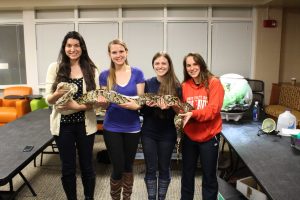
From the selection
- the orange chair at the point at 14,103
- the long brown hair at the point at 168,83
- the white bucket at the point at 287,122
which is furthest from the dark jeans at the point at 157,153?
the orange chair at the point at 14,103

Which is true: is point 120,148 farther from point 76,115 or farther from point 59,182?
point 59,182

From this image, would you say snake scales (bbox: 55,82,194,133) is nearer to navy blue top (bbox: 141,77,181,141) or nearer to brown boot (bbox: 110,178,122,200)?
navy blue top (bbox: 141,77,181,141)

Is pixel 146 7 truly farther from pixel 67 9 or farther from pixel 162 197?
pixel 162 197

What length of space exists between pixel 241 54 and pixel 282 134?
13.0 feet

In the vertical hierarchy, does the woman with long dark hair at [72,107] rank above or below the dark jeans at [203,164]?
above

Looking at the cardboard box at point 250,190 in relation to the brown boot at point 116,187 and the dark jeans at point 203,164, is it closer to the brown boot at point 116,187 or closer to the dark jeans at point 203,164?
the dark jeans at point 203,164

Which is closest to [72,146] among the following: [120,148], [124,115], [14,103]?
[120,148]

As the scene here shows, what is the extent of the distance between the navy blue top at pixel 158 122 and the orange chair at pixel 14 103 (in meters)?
3.86

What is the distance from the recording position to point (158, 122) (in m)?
2.22

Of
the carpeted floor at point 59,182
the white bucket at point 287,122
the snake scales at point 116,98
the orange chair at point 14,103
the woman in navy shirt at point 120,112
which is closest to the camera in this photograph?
the snake scales at point 116,98

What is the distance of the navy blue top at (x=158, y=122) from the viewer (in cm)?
222

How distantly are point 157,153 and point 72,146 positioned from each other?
68 cm

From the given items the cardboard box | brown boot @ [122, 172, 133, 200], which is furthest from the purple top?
the cardboard box

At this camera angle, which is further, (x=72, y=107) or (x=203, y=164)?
(x=203, y=164)
